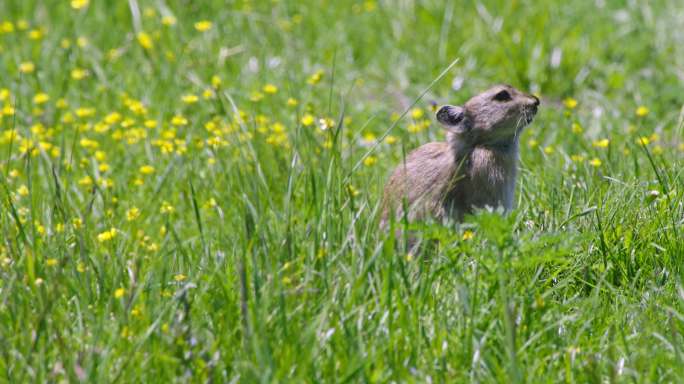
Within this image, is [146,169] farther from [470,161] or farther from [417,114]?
[470,161]

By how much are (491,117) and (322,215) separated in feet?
5.28

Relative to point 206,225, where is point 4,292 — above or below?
above

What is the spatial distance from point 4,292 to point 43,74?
172 inches

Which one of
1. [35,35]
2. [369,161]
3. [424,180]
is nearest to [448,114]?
[424,180]

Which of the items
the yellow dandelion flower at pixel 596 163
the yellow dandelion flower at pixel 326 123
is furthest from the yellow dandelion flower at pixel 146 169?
the yellow dandelion flower at pixel 596 163

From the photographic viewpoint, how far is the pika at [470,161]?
5.44m

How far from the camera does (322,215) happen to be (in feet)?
Answer: 14.6

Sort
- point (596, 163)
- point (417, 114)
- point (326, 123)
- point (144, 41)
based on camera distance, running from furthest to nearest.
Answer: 1. point (144, 41)
2. point (417, 114)
3. point (596, 163)
4. point (326, 123)

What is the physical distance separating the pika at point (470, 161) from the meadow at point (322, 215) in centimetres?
16

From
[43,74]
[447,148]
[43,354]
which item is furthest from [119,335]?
[43,74]

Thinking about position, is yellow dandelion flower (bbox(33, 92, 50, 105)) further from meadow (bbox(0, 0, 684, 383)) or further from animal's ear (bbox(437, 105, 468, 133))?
animal's ear (bbox(437, 105, 468, 133))

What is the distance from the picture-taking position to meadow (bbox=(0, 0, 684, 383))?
12.2 ft

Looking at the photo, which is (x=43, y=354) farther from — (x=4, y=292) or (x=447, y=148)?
(x=447, y=148)

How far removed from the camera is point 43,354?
141 inches
